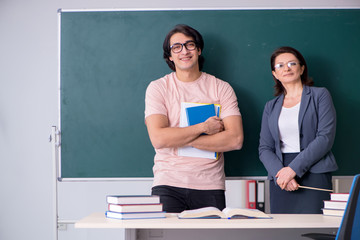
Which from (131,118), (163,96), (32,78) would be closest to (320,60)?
(163,96)

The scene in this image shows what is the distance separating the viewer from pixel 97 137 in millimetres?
3369

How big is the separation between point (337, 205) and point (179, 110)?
1.22 metres

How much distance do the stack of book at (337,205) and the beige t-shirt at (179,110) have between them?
0.78 metres

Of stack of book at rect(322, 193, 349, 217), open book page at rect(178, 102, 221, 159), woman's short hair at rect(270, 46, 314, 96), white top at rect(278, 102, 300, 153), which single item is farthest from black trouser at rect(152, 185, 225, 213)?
woman's short hair at rect(270, 46, 314, 96)

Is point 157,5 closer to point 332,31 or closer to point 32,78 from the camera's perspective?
point 32,78

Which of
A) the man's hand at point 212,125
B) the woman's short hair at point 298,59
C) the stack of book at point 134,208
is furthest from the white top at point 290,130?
the stack of book at point 134,208

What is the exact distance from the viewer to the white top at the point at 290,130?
2.75 m

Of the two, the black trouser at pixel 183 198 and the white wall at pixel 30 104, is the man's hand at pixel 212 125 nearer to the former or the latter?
the black trouser at pixel 183 198

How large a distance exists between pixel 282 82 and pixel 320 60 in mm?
662

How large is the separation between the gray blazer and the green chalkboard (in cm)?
54

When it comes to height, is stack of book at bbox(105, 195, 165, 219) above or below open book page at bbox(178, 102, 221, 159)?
below

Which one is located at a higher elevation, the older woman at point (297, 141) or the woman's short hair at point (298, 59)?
the woman's short hair at point (298, 59)

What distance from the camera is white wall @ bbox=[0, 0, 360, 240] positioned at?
4305 millimetres

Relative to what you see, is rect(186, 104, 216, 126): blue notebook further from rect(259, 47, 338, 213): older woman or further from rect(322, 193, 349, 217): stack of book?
rect(322, 193, 349, 217): stack of book
